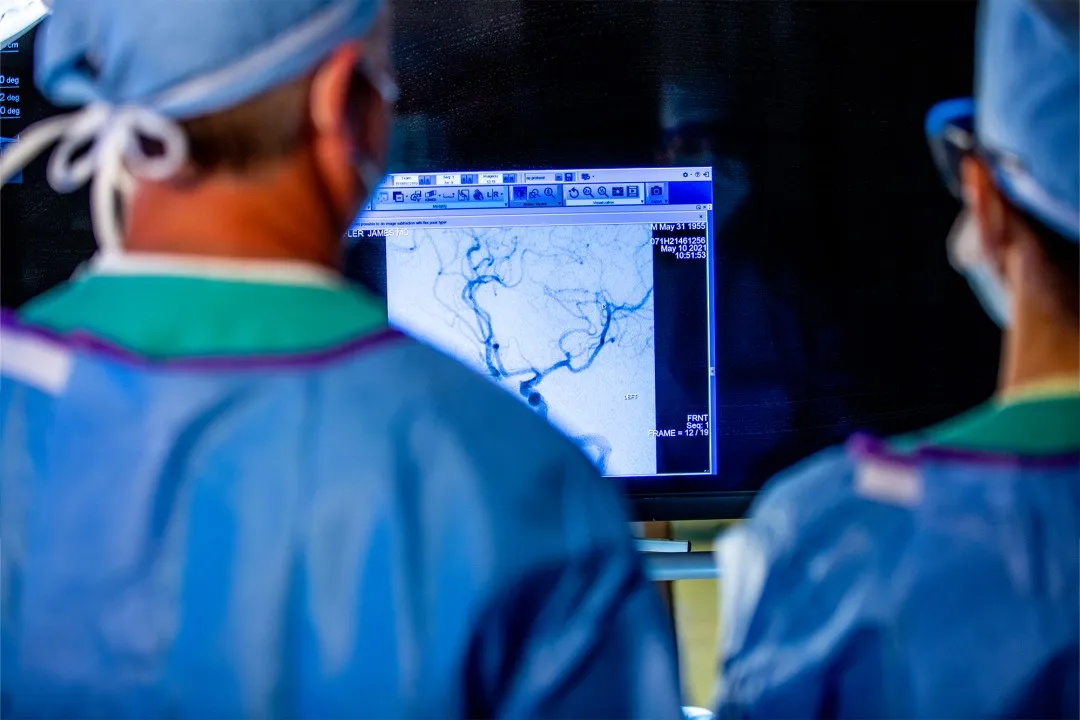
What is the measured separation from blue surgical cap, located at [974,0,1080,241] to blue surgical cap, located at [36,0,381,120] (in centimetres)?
42

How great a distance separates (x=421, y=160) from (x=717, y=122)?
343mm

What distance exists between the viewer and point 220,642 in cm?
60

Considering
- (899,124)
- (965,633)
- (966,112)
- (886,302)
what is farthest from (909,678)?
(899,124)

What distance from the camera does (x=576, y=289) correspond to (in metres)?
1.27

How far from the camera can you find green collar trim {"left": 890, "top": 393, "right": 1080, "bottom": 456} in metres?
0.70

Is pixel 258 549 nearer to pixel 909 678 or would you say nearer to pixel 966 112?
pixel 909 678

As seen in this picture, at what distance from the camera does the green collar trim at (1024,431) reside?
0.70 meters

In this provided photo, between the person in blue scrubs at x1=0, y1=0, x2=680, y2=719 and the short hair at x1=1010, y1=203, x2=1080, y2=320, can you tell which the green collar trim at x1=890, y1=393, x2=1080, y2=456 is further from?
the person in blue scrubs at x1=0, y1=0, x2=680, y2=719

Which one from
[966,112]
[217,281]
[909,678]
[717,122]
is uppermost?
[717,122]

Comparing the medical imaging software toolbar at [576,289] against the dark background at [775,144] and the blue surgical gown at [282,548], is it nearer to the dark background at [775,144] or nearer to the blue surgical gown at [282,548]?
the dark background at [775,144]

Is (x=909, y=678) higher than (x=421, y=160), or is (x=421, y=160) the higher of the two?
(x=421, y=160)

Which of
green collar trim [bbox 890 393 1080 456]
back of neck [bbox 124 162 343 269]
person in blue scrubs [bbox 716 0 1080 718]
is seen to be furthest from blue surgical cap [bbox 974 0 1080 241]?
back of neck [bbox 124 162 343 269]

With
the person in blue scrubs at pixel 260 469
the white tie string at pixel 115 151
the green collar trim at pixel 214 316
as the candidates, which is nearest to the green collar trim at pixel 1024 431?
the person in blue scrubs at pixel 260 469

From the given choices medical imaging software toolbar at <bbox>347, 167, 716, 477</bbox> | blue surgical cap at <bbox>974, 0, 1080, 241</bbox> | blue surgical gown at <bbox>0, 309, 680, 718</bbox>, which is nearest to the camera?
blue surgical gown at <bbox>0, 309, 680, 718</bbox>
